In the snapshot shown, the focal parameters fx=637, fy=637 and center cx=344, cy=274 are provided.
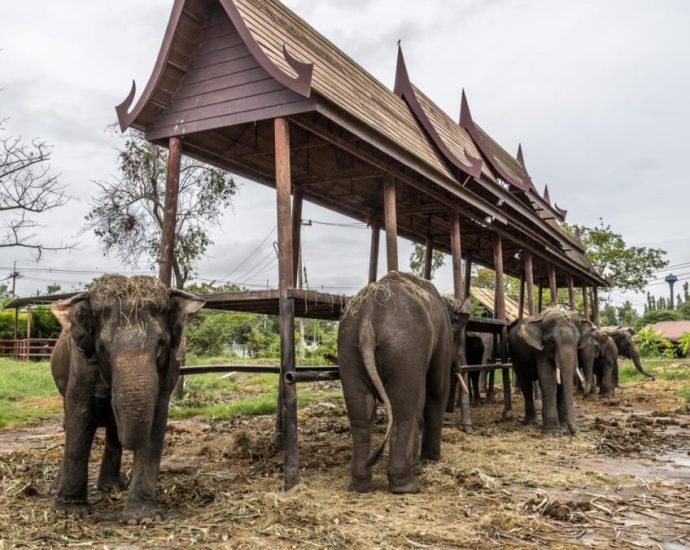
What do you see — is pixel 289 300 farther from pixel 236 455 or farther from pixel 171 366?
pixel 236 455

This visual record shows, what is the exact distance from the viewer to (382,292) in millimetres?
6965

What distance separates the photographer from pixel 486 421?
42.8 ft

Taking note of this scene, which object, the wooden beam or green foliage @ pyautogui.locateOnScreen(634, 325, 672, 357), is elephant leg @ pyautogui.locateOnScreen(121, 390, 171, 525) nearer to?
the wooden beam

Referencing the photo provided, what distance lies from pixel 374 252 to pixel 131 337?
8214 mm

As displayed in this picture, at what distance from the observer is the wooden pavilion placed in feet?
25.0

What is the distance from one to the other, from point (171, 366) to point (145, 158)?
547 inches

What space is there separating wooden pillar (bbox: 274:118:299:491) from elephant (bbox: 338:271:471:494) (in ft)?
2.16

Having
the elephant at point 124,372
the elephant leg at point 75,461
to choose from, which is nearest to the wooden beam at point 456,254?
the elephant at point 124,372

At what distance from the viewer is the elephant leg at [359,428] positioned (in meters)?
6.52

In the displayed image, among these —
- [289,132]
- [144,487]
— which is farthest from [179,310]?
[289,132]

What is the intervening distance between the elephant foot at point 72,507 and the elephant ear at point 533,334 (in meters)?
7.81

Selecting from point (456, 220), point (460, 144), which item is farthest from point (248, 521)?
point (460, 144)

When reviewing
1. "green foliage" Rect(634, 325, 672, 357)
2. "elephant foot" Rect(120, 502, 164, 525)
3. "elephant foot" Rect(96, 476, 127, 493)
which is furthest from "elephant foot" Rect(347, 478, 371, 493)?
"green foliage" Rect(634, 325, 672, 357)

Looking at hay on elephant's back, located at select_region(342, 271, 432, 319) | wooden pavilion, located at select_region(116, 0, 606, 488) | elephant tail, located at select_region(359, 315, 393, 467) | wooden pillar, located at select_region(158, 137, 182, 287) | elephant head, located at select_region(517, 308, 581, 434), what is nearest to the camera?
elephant tail, located at select_region(359, 315, 393, 467)
